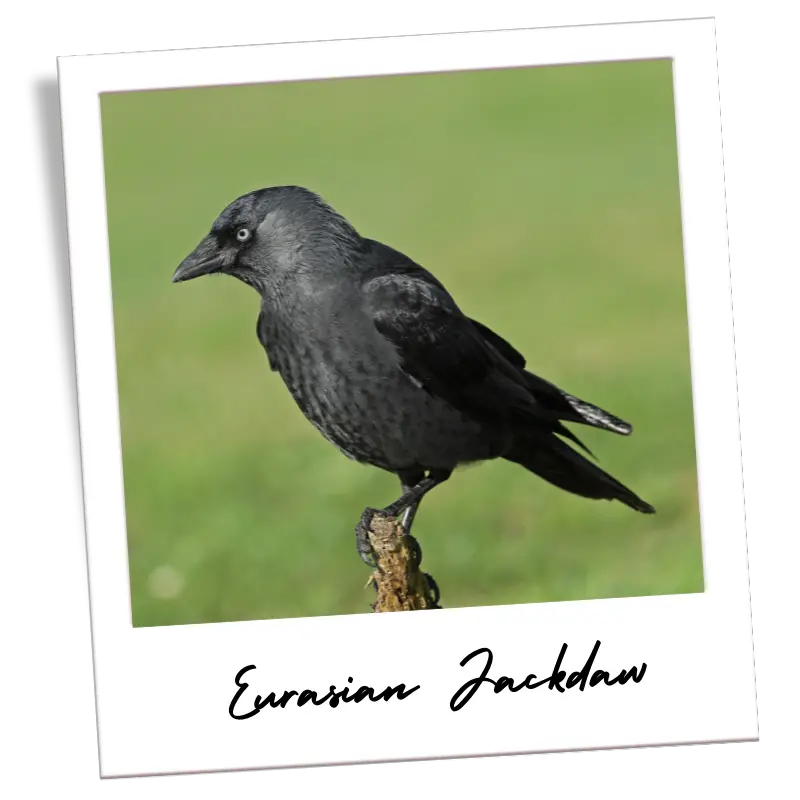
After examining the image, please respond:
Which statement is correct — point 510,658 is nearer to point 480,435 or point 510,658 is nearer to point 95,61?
point 480,435

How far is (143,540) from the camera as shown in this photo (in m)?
7.02

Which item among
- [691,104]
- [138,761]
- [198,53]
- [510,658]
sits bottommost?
[138,761]

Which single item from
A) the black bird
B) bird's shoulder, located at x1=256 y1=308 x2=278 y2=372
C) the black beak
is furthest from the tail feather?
the black beak

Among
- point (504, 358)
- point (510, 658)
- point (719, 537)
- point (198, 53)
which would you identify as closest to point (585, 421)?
point (504, 358)

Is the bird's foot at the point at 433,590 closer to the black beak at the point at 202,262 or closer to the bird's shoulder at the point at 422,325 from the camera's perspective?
the bird's shoulder at the point at 422,325

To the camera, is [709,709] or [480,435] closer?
[709,709]

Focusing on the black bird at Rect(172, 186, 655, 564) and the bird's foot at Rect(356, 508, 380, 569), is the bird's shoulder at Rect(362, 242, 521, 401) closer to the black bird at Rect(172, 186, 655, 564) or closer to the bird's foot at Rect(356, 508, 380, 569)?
the black bird at Rect(172, 186, 655, 564)

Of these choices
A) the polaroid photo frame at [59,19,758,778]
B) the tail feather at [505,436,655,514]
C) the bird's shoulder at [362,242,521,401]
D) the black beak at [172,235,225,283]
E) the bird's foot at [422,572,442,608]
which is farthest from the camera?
the tail feather at [505,436,655,514]

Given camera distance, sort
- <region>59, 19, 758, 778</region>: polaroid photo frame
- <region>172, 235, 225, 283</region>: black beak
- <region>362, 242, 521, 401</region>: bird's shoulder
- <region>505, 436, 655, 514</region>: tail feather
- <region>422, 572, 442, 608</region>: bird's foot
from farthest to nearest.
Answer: <region>505, 436, 655, 514</region>: tail feather → <region>172, 235, 225, 283</region>: black beak → <region>362, 242, 521, 401</region>: bird's shoulder → <region>422, 572, 442, 608</region>: bird's foot → <region>59, 19, 758, 778</region>: polaroid photo frame

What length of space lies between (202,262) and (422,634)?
199 cm

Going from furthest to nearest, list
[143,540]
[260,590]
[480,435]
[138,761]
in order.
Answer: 1. [143,540]
2. [260,590]
3. [480,435]
4. [138,761]

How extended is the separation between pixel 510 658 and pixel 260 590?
2285 millimetres

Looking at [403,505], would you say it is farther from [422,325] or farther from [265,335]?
[265,335]

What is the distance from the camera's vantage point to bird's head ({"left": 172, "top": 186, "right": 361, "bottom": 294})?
5.03 metres
